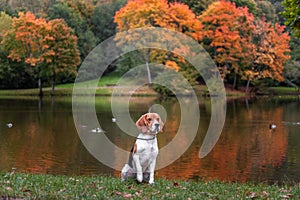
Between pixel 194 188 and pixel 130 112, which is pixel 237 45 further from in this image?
pixel 194 188

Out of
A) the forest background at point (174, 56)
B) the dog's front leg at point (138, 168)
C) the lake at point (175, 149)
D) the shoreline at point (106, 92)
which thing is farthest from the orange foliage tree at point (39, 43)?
the dog's front leg at point (138, 168)

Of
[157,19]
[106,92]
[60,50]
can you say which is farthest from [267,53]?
[60,50]

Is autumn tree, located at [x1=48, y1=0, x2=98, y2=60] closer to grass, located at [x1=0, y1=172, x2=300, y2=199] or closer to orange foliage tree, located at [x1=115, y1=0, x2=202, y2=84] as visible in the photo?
orange foliage tree, located at [x1=115, y1=0, x2=202, y2=84]

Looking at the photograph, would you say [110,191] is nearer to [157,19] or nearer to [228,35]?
[157,19]

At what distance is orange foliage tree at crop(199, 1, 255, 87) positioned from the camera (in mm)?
55125

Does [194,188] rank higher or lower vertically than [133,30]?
lower

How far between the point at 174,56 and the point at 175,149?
102ft

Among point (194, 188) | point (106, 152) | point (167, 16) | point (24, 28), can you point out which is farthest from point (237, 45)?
point (194, 188)

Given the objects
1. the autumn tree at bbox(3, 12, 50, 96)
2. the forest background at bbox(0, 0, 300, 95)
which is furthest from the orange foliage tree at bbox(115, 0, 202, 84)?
the autumn tree at bbox(3, 12, 50, 96)

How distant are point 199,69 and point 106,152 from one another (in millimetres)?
34152

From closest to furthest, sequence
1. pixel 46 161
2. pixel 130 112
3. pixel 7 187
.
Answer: pixel 7 187, pixel 46 161, pixel 130 112

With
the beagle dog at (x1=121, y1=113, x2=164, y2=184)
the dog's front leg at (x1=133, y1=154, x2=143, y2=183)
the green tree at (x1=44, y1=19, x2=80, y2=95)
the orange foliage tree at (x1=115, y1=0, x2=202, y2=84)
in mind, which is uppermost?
the orange foliage tree at (x1=115, y1=0, x2=202, y2=84)

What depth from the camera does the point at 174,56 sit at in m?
53.4

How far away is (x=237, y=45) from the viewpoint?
55562 millimetres
